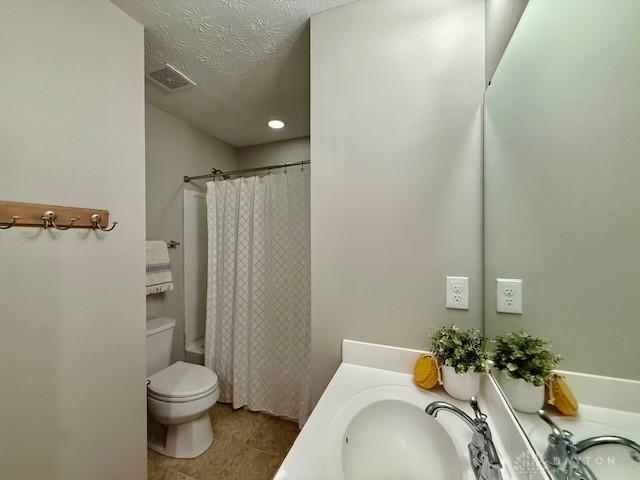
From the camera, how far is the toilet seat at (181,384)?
1.44 metres

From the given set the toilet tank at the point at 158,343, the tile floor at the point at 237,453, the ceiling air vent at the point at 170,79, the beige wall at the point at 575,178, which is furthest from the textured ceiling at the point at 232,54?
the tile floor at the point at 237,453

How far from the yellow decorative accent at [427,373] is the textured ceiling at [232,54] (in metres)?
1.55

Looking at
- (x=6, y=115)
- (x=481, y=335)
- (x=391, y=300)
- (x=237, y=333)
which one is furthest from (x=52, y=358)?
(x=481, y=335)

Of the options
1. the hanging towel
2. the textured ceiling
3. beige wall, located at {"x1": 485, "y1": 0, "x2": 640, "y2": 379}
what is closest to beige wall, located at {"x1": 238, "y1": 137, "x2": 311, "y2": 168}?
the textured ceiling

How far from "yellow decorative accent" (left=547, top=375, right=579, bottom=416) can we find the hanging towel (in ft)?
6.96

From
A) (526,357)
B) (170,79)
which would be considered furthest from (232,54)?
(526,357)

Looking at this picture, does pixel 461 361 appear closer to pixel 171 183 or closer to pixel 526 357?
pixel 526 357

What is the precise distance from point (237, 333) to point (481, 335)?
1.72 meters

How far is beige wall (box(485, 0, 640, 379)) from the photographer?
0.42 meters

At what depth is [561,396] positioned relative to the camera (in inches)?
21.5

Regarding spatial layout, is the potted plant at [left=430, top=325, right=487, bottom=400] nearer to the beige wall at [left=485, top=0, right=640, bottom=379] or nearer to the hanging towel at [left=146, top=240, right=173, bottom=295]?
the beige wall at [left=485, top=0, right=640, bottom=379]

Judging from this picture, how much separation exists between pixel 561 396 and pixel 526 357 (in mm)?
112

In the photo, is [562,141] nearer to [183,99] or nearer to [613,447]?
[613,447]

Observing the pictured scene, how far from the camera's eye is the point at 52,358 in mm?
885
